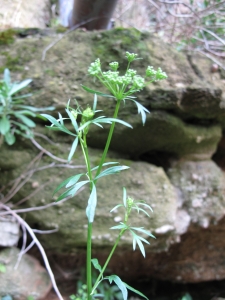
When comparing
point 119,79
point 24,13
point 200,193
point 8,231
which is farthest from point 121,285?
point 24,13

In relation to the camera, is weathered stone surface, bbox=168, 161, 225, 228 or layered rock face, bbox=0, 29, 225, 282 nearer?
layered rock face, bbox=0, 29, 225, 282

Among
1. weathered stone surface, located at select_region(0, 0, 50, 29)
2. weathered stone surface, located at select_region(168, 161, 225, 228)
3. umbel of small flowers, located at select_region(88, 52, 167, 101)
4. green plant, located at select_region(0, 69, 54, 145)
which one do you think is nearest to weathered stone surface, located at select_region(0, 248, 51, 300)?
green plant, located at select_region(0, 69, 54, 145)

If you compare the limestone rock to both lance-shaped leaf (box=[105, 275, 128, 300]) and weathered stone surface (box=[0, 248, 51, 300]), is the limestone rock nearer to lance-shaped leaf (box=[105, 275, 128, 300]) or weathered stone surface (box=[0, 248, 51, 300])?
weathered stone surface (box=[0, 248, 51, 300])

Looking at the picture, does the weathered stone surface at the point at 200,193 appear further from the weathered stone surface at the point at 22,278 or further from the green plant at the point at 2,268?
the green plant at the point at 2,268

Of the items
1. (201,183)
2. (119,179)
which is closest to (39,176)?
(119,179)

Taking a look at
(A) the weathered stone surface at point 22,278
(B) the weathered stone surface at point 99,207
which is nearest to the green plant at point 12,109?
(B) the weathered stone surface at point 99,207
